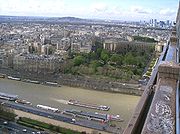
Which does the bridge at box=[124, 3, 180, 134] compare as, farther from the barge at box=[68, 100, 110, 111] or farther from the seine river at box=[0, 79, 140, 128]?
the barge at box=[68, 100, 110, 111]

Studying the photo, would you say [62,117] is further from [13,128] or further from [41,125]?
[13,128]

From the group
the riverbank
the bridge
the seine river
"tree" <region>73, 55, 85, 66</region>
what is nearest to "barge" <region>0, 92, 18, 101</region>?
the seine river

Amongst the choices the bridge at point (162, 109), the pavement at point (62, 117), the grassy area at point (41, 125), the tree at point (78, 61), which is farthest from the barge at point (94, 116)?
the tree at point (78, 61)

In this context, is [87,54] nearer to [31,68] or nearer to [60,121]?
[31,68]

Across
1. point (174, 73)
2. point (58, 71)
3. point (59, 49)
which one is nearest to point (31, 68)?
point (58, 71)

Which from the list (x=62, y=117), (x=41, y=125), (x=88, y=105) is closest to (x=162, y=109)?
(x=41, y=125)
